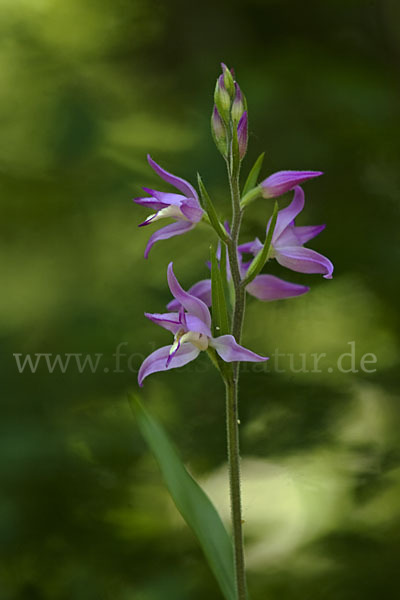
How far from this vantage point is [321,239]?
5.32ft

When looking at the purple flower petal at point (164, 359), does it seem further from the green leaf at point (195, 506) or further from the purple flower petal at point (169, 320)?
the green leaf at point (195, 506)

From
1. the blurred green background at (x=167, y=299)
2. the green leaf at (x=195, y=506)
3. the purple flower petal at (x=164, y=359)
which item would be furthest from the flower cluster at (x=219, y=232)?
the blurred green background at (x=167, y=299)

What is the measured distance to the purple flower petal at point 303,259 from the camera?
2.74 feet

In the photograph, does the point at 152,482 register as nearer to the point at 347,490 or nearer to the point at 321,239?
the point at 347,490

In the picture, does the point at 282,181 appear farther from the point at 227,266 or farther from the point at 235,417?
the point at 235,417

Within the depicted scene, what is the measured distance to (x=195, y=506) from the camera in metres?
0.93

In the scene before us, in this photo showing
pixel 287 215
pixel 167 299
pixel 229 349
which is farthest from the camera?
pixel 167 299

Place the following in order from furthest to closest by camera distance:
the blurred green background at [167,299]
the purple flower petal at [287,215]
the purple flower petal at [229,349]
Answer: the blurred green background at [167,299]
the purple flower petal at [287,215]
the purple flower petal at [229,349]

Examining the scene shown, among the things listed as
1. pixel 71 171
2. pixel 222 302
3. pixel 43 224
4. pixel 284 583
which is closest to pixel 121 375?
pixel 43 224

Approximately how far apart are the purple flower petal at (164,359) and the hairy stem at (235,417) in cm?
6

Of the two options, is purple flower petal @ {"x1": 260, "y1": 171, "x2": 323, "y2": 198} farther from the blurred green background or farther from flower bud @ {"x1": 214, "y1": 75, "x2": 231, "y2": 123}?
the blurred green background

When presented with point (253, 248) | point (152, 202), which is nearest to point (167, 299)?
point (253, 248)

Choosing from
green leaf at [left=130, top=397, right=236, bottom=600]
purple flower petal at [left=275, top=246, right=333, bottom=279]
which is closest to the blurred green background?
green leaf at [left=130, top=397, right=236, bottom=600]

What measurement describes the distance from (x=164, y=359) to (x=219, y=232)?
0.62 feet
